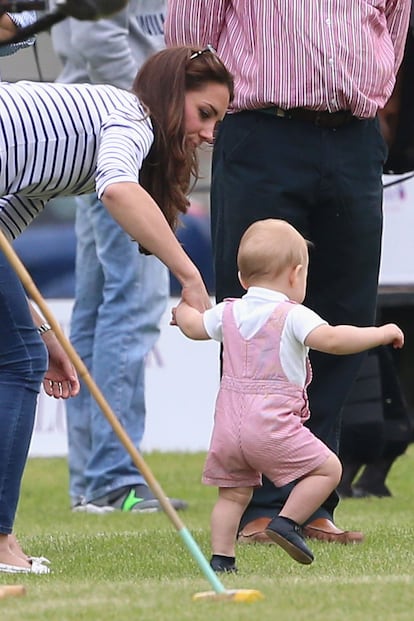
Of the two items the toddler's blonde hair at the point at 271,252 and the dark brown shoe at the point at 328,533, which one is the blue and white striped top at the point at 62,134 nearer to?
the toddler's blonde hair at the point at 271,252

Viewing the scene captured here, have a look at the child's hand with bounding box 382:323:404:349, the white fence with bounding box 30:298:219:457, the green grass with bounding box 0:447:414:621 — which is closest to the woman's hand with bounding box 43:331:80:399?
the green grass with bounding box 0:447:414:621

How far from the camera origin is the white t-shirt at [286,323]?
15.3 ft

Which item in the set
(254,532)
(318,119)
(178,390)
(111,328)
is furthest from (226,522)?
(178,390)

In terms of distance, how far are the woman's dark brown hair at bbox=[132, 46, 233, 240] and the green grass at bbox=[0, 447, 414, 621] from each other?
107cm

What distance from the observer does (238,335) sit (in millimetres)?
4730

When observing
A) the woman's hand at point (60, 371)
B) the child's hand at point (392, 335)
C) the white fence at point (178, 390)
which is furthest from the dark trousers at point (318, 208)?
the white fence at point (178, 390)

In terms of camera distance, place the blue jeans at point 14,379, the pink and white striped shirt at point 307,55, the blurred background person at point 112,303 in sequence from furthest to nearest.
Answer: the blurred background person at point 112,303, the pink and white striped shirt at point 307,55, the blue jeans at point 14,379

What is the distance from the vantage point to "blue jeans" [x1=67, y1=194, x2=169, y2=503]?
25.9ft

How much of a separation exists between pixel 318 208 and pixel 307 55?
557 millimetres

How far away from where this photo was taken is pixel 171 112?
4848 mm

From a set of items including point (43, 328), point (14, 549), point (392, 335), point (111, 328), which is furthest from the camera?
point (111, 328)

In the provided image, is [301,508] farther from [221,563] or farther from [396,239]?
[396,239]

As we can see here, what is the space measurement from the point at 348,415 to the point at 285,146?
111 inches

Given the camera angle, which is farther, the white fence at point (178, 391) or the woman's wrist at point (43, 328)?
the white fence at point (178, 391)
